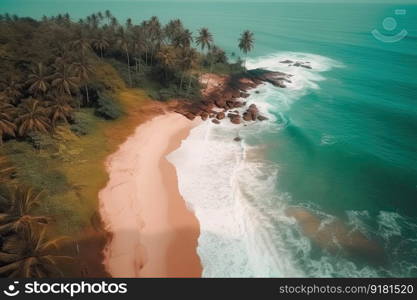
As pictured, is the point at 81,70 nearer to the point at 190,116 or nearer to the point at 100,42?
the point at 190,116

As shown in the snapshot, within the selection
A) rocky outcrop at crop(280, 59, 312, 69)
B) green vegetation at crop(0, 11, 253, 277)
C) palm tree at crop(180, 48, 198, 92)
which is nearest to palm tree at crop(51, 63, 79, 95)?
green vegetation at crop(0, 11, 253, 277)

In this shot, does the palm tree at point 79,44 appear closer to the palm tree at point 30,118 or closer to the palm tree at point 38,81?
the palm tree at point 38,81

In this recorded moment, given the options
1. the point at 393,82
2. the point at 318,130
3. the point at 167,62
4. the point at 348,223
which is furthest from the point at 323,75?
the point at 348,223

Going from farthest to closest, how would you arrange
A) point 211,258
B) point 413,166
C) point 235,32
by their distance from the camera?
point 235,32 < point 413,166 < point 211,258

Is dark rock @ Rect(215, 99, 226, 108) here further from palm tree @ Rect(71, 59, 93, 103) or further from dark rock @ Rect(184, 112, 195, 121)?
palm tree @ Rect(71, 59, 93, 103)

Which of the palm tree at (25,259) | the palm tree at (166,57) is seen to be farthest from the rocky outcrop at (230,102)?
the palm tree at (25,259)

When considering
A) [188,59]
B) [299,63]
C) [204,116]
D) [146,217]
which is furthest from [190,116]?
[299,63]

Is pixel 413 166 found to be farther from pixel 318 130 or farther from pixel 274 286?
pixel 274 286
